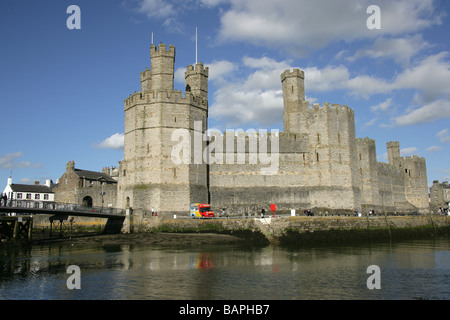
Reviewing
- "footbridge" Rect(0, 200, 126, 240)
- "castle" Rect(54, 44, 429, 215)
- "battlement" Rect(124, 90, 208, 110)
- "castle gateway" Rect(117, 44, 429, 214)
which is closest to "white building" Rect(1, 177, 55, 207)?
"castle" Rect(54, 44, 429, 215)

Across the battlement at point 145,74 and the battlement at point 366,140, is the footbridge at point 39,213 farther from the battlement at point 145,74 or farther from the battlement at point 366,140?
the battlement at point 366,140

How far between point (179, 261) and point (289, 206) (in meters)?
20.7

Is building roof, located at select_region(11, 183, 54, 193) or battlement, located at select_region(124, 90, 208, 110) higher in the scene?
battlement, located at select_region(124, 90, 208, 110)

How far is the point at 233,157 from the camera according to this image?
36.5 m

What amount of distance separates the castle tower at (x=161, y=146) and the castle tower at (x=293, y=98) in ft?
34.0

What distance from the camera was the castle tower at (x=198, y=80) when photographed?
36594 millimetres

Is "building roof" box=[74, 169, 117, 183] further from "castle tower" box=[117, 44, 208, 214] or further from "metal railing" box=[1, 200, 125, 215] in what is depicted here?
"metal railing" box=[1, 200, 125, 215]

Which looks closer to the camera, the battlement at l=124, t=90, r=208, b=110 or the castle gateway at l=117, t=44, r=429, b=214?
the castle gateway at l=117, t=44, r=429, b=214

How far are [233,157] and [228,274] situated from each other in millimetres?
22434

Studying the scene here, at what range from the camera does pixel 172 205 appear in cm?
3144

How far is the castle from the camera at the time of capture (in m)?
32.2

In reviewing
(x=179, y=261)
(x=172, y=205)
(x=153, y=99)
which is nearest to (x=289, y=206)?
(x=172, y=205)

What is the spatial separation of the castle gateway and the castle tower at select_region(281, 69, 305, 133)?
0.35 ft

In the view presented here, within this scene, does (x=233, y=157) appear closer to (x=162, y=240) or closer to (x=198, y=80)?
(x=198, y=80)
